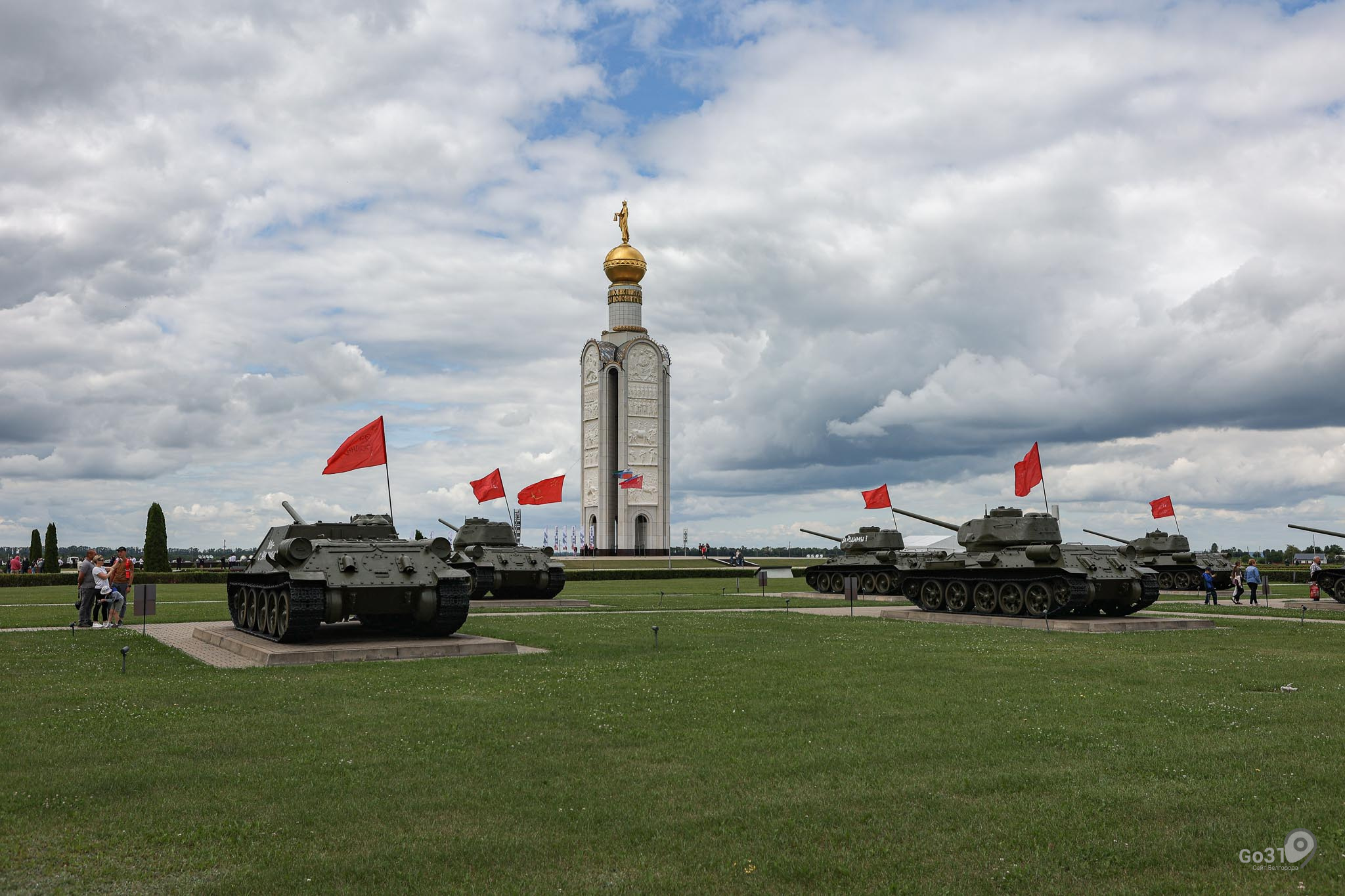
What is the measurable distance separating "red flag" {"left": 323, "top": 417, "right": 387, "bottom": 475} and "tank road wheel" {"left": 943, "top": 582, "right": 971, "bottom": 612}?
1402cm

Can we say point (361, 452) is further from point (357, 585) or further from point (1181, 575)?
point (1181, 575)

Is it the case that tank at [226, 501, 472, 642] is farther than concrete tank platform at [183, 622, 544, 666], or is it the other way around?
tank at [226, 501, 472, 642]

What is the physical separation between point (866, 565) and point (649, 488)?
5381 centimetres

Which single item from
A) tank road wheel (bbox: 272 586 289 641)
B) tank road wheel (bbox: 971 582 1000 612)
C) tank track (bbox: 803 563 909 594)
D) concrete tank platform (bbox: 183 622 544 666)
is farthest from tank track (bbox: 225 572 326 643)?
tank track (bbox: 803 563 909 594)

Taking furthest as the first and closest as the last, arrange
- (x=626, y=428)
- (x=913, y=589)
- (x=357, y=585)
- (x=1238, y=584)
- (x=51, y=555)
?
(x=626, y=428) < (x=51, y=555) < (x=1238, y=584) < (x=913, y=589) < (x=357, y=585)

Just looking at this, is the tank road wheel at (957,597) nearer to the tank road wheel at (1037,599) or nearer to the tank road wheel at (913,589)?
the tank road wheel at (913,589)

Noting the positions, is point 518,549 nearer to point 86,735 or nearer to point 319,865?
point 86,735

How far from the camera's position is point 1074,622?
22641 millimetres

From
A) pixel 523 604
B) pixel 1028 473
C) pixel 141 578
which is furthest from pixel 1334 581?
pixel 141 578

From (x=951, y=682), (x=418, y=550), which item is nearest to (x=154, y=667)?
(x=418, y=550)

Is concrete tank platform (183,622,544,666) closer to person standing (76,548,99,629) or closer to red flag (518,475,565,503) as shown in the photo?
person standing (76,548,99,629)

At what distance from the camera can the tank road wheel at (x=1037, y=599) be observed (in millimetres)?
24062

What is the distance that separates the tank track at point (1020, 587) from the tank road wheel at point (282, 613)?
15.3 meters

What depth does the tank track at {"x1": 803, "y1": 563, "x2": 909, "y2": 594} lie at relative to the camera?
3709cm
